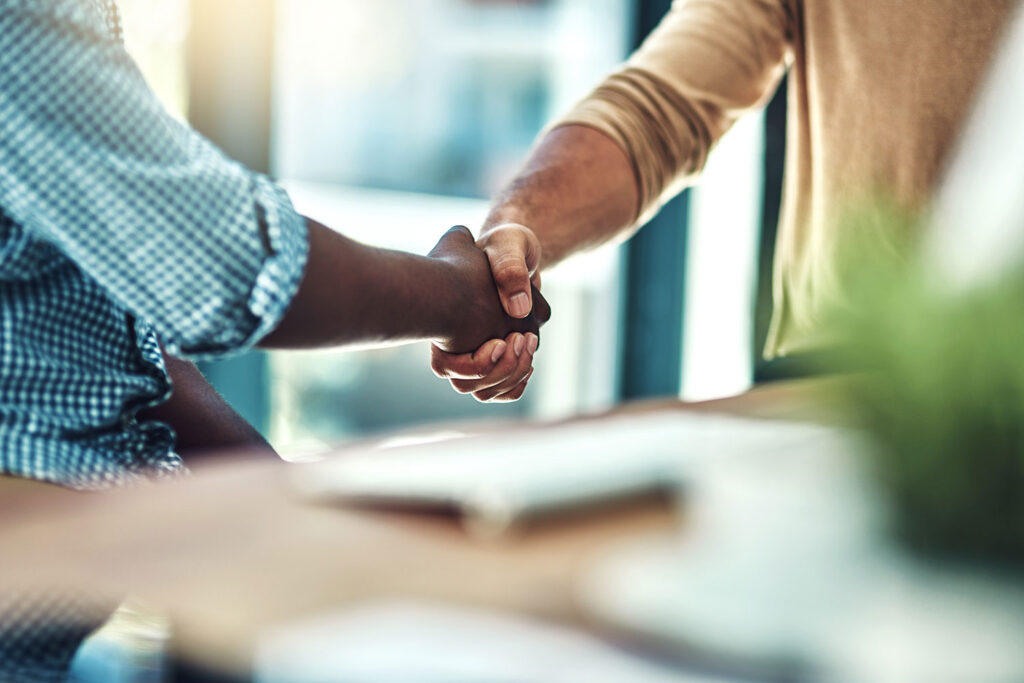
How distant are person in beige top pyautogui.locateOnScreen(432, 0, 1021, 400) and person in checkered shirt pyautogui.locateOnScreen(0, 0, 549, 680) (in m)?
0.42

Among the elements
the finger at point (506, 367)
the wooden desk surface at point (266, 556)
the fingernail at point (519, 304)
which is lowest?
the wooden desk surface at point (266, 556)

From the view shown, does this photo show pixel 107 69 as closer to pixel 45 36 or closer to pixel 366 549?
pixel 45 36

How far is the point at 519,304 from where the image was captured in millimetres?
1300

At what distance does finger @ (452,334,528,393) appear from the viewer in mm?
1336

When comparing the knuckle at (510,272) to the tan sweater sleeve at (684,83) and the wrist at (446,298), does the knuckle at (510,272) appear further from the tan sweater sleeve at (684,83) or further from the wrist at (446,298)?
the tan sweater sleeve at (684,83)

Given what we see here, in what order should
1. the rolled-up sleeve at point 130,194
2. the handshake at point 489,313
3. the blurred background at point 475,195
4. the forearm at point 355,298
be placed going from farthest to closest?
1. the blurred background at point 475,195
2. the handshake at point 489,313
3. the forearm at point 355,298
4. the rolled-up sleeve at point 130,194

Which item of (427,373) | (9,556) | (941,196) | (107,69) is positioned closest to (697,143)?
(941,196)

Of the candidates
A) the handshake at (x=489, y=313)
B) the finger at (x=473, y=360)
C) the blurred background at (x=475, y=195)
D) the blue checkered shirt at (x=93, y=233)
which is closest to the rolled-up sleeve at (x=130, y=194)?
the blue checkered shirt at (x=93, y=233)

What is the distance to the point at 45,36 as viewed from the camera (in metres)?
0.78

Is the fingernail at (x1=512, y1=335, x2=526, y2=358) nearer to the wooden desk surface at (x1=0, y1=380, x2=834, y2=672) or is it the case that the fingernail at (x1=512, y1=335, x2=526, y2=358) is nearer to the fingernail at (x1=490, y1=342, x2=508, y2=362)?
the fingernail at (x1=490, y1=342, x2=508, y2=362)

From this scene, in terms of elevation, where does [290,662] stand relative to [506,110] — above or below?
below

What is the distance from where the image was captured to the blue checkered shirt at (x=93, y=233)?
0.79 meters

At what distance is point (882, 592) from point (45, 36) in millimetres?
704

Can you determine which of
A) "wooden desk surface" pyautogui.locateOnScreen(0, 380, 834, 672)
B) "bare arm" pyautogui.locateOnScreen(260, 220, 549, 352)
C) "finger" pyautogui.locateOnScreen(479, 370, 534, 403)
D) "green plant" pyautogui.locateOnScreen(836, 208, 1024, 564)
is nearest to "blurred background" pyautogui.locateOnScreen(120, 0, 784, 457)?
"finger" pyautogui.locateOnScreen(479, 370, 534, 403)
